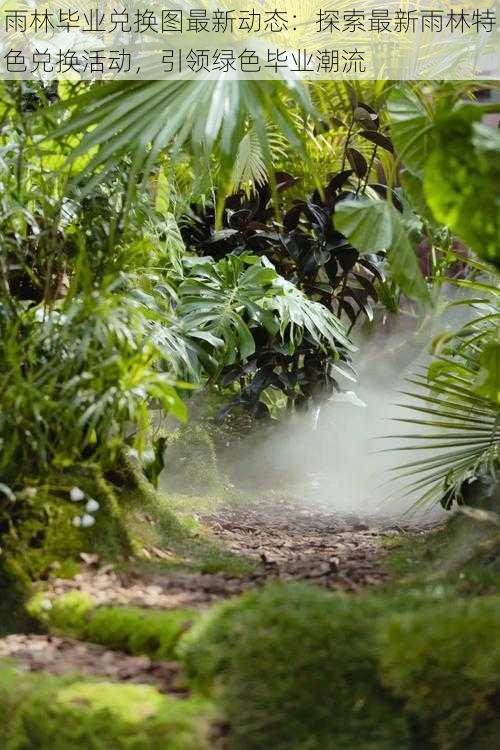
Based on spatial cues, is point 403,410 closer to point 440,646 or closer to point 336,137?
point 336,137

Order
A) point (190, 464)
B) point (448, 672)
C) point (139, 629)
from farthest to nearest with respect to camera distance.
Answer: point (190, 464) → point (139, 629) → point (448, 672)

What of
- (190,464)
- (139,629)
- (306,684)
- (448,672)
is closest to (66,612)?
(139,629)

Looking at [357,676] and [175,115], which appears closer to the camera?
[357,676]

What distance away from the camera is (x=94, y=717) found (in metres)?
2.17

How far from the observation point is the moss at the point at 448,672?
2.02m

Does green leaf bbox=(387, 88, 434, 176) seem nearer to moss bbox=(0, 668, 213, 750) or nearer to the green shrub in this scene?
the green shrub

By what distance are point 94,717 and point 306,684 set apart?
531 millimetres

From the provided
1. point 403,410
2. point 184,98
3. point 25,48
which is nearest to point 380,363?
point 403,410

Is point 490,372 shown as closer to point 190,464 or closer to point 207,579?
point 207,579

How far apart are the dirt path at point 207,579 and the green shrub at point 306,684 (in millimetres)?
322

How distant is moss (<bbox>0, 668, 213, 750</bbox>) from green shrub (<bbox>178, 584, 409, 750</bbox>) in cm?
10

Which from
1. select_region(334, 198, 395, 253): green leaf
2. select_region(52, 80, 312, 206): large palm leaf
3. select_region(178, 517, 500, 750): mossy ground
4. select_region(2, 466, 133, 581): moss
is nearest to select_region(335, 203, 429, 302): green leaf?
select_region(334, 198, 395, 253): green leaf

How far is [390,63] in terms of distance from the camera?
5.56 meters

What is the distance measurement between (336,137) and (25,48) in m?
3.04
